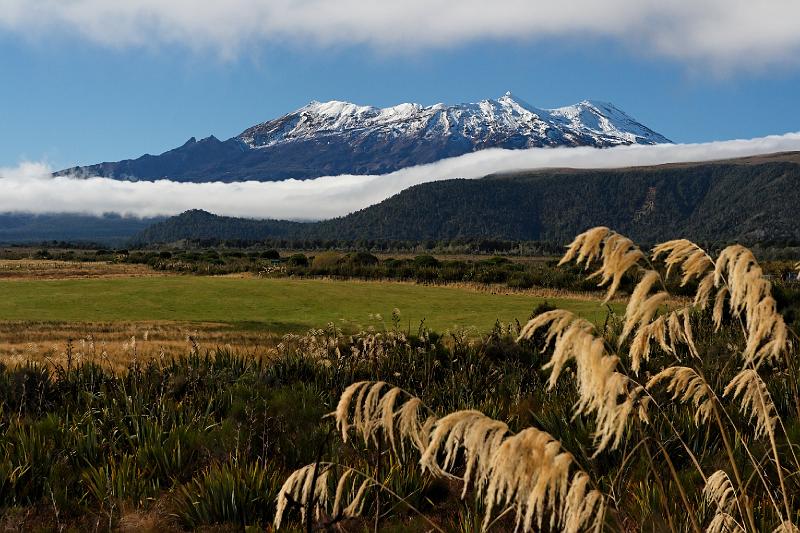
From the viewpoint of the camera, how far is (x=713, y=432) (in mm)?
7168

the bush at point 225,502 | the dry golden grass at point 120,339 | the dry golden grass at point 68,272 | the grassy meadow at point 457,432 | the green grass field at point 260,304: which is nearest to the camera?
the grassy meadow at point 457,432

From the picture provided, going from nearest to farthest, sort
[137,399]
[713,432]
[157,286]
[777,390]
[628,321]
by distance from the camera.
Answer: [628,321]
[713,432]
[137,399]
[777,390]
[157,286]

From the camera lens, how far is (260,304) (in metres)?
29.0

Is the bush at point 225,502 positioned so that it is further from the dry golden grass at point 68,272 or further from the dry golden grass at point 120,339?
the dry golden grass at point 68,272

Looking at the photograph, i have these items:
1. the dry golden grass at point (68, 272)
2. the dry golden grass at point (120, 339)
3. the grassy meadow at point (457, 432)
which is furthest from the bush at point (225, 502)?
the dry golden grass at point (68, 272)

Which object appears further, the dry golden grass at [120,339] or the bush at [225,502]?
the dry golden grass at [120,339]

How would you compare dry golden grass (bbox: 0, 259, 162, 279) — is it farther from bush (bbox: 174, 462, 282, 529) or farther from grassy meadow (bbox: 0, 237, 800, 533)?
bush (bbox: 174, 462, 282, 529)

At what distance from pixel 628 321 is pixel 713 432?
5.53 meters

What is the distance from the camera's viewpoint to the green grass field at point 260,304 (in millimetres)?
23688

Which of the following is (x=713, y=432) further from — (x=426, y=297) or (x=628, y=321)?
(x=426, y=297)

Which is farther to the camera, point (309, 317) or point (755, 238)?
point (755, 238)

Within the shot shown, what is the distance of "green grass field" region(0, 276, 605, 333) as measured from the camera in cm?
2369

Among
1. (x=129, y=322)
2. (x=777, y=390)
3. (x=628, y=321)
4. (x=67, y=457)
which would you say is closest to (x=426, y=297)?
(x=129, y=322)

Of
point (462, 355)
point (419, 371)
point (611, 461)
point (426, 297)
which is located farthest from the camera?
point (426, 297)
